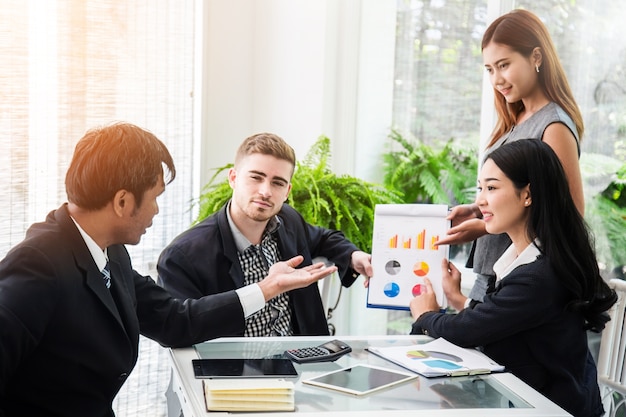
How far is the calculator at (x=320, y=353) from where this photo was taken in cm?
203

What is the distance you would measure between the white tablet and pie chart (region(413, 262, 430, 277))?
569 mm

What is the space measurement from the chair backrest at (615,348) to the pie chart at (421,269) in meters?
0.61

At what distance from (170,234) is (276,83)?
37.2 inches

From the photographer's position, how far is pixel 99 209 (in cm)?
176

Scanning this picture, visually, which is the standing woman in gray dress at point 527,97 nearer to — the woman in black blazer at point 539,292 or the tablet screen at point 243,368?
the woman in black blazer at point 539,292

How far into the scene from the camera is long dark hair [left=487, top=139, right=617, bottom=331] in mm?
2113

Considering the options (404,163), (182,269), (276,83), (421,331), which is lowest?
(421,331)

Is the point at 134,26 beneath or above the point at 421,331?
above

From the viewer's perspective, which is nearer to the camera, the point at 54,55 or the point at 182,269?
the point at 182,269

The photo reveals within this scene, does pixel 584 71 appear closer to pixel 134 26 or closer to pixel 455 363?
pixel 455 363

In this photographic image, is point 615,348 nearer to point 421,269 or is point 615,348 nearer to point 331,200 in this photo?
point 421,269

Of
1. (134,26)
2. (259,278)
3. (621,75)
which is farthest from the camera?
(134,26)

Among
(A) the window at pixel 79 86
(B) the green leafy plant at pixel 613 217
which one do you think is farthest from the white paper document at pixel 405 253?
(A) the window at pixel 79 86

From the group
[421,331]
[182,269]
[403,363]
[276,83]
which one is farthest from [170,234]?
[403,363]
